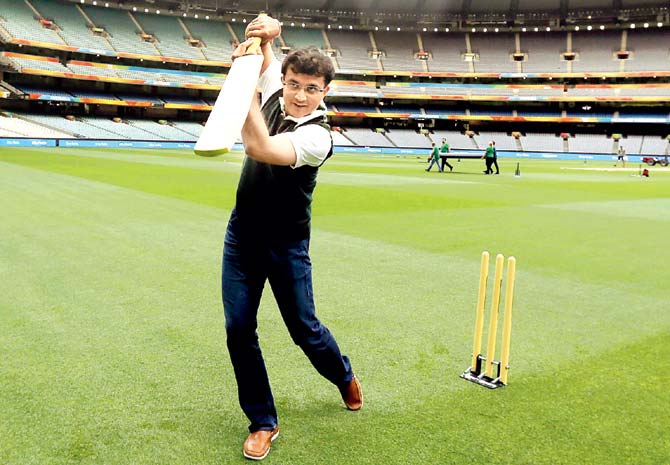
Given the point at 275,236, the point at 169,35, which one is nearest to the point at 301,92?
the point at 275,236

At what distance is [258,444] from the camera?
10.4 ft

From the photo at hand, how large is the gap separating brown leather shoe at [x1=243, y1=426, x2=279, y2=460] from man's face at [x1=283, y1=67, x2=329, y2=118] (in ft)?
5.86

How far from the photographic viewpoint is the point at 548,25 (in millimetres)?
73312

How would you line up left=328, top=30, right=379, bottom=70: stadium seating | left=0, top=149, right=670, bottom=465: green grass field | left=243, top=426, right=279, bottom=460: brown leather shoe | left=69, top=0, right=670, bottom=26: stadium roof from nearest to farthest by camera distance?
left=243, top=426, right=279, bottom=460: brown leather shoe
left=0, top=149, right=670, bottom=465: green grass field
left=69, top=0, right=670, bottom=26: stadium roof
left=328, top=30, right=379, bottom=70: stadium seating

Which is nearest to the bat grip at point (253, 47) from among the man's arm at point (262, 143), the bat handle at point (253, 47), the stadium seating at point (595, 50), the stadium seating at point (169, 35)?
the bat handle at point (253, 47)

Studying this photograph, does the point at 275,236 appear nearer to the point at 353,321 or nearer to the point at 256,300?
the point at 256,300

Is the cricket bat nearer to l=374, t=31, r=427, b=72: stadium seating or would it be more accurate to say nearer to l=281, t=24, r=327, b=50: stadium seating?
l=281, t=24, r=327, b=50: stadium seating

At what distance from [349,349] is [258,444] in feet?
5.97

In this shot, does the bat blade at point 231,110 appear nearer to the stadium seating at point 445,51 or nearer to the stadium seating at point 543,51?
the stadium seating at point 445,51

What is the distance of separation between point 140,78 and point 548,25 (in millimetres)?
50713

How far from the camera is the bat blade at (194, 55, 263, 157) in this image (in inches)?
79.5

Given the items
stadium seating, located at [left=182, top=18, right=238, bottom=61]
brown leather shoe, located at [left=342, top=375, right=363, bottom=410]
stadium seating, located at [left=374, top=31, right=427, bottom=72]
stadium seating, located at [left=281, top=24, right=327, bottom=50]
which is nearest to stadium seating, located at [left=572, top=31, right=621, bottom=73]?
stadium seating, located at [left=374, top=31, right=427, bottom=72]

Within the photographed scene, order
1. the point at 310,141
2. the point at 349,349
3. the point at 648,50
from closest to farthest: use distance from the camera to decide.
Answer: the point at 310,141, the point at 349,349, the point at 648,50

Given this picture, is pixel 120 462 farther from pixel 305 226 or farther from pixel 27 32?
pixel 27 32
